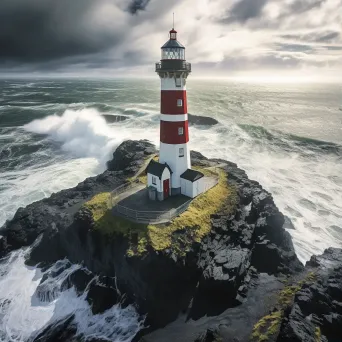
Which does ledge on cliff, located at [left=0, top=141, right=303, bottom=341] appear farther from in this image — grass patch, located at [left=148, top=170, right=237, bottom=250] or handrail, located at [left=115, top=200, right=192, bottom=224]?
handrail, located at [left=115, top=200, right=192, bottom=224]

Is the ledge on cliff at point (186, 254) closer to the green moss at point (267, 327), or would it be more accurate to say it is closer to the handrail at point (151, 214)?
the green moss at point (267, 327)

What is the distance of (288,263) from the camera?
14.1 meters

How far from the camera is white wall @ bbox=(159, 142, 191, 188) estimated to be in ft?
51.2

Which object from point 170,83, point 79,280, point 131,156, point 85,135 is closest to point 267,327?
point 79,280

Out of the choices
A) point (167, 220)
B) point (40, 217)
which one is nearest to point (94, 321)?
point (167, 220)

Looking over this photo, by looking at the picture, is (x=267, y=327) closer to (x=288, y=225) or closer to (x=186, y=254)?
(x=186, y=254)

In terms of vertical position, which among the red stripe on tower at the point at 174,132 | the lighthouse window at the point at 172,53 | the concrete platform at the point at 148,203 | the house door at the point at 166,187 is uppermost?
the lighthouse window at the point at 172,53

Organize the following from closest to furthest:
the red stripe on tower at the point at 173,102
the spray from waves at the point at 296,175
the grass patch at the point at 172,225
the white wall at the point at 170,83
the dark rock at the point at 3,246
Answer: the grass patch at the point at 172,225, the white wall at the point at 170,83, the red stripe on tower at the point at 173,102, the dark rock at the point at 3,246, the spray from waves at the point at 296,175

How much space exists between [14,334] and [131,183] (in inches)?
358

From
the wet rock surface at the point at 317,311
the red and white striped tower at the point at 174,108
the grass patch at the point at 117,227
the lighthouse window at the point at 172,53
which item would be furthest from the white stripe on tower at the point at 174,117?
the wet rock surface at the point at 317,311

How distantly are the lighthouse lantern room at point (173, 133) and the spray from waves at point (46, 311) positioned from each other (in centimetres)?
584

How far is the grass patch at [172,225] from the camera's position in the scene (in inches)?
492

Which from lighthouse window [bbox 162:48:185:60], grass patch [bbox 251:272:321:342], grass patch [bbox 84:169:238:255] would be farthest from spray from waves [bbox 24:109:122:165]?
grass patch [bbox 251:272:321:342]

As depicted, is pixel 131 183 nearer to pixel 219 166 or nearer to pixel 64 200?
pixel 64 200
